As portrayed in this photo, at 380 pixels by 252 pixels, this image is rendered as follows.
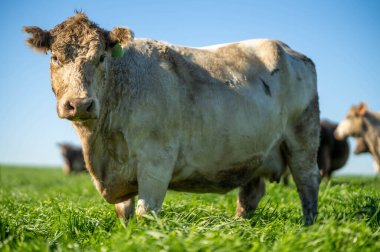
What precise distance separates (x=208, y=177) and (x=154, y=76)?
4.15 ft

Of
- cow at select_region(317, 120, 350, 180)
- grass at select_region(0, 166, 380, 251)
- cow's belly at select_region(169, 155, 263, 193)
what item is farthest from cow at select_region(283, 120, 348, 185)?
cow's belly at select_region(169, 155, 263, 193)

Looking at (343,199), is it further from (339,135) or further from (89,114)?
(339,135)

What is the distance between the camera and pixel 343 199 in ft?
21.8

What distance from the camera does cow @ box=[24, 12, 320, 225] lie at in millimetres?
4379

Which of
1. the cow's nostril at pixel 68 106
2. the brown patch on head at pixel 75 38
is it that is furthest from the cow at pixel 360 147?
the cow's nostril at pixel 68 106

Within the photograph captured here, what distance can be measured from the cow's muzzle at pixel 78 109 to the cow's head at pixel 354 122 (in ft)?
39.6

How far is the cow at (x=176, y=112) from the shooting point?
4.38 metres

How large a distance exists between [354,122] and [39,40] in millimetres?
12072

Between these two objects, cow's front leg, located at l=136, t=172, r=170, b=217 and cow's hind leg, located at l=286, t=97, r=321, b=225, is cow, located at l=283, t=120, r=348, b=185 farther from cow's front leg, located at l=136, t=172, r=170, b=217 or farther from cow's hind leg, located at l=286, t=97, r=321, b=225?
cow's front leg, located at l=136, t=172, r=170, b=217

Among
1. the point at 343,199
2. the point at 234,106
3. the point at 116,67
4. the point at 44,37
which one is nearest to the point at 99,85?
the point at 116,67

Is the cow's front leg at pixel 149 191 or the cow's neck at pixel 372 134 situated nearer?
the cow's front leg at pixel 149 191

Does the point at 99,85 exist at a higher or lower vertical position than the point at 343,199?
higher

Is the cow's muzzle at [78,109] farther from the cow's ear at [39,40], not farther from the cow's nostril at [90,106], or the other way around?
the cow's ear at [39,40]

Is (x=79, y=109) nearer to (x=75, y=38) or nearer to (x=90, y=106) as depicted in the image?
(x=90, y=106)
